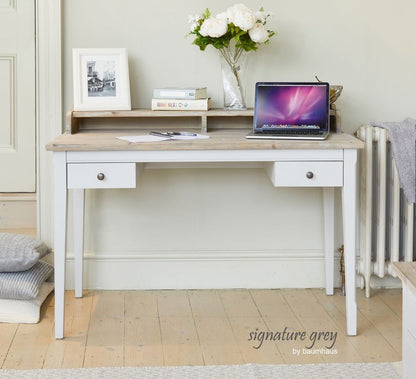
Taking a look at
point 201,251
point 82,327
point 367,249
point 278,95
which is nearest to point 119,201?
point 201,251

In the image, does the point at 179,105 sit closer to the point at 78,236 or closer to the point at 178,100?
the point at 178,100

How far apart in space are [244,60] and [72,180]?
0.99 m

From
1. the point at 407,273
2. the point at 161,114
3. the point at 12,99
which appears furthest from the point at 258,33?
the point at 12,99

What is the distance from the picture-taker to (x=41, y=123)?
11.1 ft

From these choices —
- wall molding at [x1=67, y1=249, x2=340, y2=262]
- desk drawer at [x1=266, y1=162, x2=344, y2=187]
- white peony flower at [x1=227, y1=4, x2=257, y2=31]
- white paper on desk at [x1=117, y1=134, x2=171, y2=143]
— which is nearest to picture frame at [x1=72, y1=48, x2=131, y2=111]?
white paper on desk at [x1=117, y1=134, x2=171, y2=143]

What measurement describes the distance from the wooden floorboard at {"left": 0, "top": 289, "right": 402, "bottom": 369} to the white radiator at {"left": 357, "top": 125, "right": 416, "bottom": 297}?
0.16 meters

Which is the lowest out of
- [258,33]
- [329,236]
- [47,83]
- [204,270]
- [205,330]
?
[205,330]

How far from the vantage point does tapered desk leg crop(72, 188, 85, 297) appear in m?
3.37

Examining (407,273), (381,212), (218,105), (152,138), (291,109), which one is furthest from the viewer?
(218,105)

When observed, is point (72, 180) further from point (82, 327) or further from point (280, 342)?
point (280, 342)

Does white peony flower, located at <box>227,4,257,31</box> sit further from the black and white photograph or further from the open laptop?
the black and white photograph

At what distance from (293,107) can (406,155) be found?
1.75 ft

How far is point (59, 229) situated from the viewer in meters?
2.85

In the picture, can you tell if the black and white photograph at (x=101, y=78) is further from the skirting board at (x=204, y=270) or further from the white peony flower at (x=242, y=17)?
the skirting board at (x=204, y=270)
